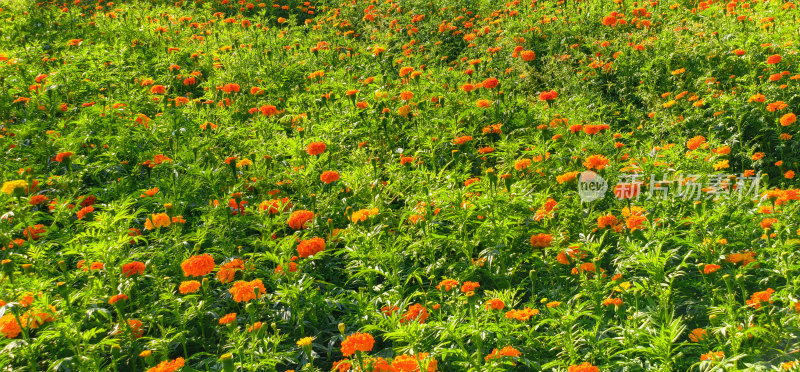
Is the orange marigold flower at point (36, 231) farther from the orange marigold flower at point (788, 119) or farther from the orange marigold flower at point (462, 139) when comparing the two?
the orange marigold flower at point (788, 119)

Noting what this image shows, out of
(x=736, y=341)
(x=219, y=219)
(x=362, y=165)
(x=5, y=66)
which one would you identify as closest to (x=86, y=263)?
(x=219, y=219)

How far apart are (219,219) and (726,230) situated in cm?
262

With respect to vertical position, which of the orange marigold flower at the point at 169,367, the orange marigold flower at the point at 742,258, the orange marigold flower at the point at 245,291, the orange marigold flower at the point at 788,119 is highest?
the orange marigold flower at the point at 788,119

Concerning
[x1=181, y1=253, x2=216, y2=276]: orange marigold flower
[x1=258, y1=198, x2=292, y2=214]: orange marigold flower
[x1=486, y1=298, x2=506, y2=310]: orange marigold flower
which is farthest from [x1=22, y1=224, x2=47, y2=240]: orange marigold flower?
[x1=486, y1=298, x2=506, y2=310]: orange marigold flower

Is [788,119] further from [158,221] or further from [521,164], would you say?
[158,221]

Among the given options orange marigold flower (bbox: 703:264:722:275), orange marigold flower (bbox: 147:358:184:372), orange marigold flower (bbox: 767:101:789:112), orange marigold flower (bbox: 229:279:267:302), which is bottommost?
orange marigold flower (bbox: 147:358:184:372)

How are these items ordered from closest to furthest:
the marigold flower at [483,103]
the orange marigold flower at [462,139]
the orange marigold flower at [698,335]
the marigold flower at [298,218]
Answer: the orange marigold flower at [698,335], the marigold flower at [298,218], the orange marigold flower at [462,139], the marigold flower at [483,103]

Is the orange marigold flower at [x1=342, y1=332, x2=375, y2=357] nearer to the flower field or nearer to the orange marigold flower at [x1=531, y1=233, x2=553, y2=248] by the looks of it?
the flower field

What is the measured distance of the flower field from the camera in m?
2.41

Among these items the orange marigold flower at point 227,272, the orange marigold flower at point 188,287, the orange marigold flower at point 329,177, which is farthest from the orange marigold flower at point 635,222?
the orange marigold flower at point 188,287

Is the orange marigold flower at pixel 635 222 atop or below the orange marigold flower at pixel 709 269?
below

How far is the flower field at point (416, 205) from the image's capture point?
241 cm

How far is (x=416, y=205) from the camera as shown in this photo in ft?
11.3

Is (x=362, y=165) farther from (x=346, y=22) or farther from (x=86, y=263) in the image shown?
(x=346, y=22)
